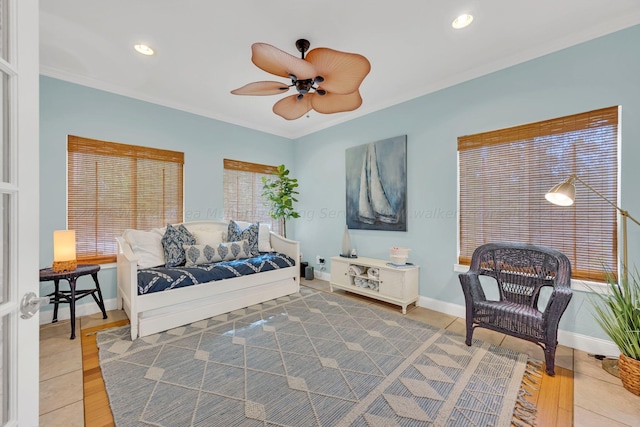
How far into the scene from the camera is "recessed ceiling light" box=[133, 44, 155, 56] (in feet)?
7.84

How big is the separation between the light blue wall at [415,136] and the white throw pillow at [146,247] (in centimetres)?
62

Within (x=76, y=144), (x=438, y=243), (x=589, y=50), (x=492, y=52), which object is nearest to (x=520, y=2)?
(x=492, y=52)

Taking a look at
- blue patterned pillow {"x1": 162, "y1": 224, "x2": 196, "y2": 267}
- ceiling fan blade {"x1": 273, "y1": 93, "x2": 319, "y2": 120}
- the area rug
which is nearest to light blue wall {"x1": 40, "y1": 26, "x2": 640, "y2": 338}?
blue patterned pillow {"x1": 162, "y1": 224, "x2": 196, "y2": 267}

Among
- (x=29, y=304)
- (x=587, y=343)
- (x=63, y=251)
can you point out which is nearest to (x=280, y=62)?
(x=29, y=304)

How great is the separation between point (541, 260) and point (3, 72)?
3239 mm

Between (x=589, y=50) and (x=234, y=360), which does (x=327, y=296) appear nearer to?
(x=234, y=360)

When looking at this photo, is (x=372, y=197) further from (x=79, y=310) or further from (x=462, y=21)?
(x=79, y=310)

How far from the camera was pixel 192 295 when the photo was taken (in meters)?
2.69

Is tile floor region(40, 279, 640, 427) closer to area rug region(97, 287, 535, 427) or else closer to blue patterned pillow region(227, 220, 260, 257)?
area rug region(97, 287, 535, 427)

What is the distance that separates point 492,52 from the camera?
249 cm

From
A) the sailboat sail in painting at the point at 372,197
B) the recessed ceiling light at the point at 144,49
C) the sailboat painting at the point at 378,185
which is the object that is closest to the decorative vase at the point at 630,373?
the sailboat painting at the point at 378,185

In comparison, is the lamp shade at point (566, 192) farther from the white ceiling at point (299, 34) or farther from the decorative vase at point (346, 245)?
the decorative vase at point (346, 245)

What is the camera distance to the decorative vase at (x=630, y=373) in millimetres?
1669

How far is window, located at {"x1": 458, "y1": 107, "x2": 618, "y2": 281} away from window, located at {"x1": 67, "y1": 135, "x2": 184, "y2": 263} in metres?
3.70
